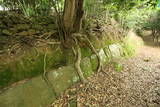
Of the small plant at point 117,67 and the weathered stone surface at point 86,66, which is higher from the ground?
the weathered stone surface at point 86,66

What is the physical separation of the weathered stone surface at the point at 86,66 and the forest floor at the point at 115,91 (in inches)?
6.5

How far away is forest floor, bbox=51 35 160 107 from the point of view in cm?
218

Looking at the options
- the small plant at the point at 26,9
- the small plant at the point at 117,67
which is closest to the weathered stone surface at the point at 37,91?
the small plant at the point at 117,67

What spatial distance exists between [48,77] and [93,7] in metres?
3.32

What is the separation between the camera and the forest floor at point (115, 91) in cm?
218

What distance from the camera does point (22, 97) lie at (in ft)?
6.09

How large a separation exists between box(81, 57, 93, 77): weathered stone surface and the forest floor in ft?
0.54

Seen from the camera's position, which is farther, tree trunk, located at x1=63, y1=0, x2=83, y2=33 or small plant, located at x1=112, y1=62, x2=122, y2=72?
small plant, located at x1=112, y1=62, x2=122, y2=72

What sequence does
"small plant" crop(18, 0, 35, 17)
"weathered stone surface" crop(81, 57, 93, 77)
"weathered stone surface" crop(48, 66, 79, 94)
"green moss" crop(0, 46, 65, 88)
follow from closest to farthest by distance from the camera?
"green moss" crop(0, 46, 65, 88) → "weathered stone surface" crop(48, 66, 79, 94) → "small plant" crop(18, 0, 35, 17) → "weathered stone surface" crop(81, 57, 93, 77)

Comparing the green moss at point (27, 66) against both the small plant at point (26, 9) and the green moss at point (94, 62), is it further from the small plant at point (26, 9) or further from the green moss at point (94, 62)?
the small plant at point (26, 9)

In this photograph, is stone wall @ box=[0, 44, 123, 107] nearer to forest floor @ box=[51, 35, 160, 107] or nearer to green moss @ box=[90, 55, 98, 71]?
forest floor @ box=[51, 35, 160, 107]

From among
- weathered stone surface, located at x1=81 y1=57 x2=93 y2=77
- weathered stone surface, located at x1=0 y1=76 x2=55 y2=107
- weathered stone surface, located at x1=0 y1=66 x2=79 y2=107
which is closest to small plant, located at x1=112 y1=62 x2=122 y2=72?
weathered stone surface, located at x1=81 y1=57 x2=93 y2=77

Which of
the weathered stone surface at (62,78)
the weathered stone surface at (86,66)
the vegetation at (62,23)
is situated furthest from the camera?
the weathered stone surface at (86,66)

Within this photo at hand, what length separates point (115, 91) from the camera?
8.30ft
